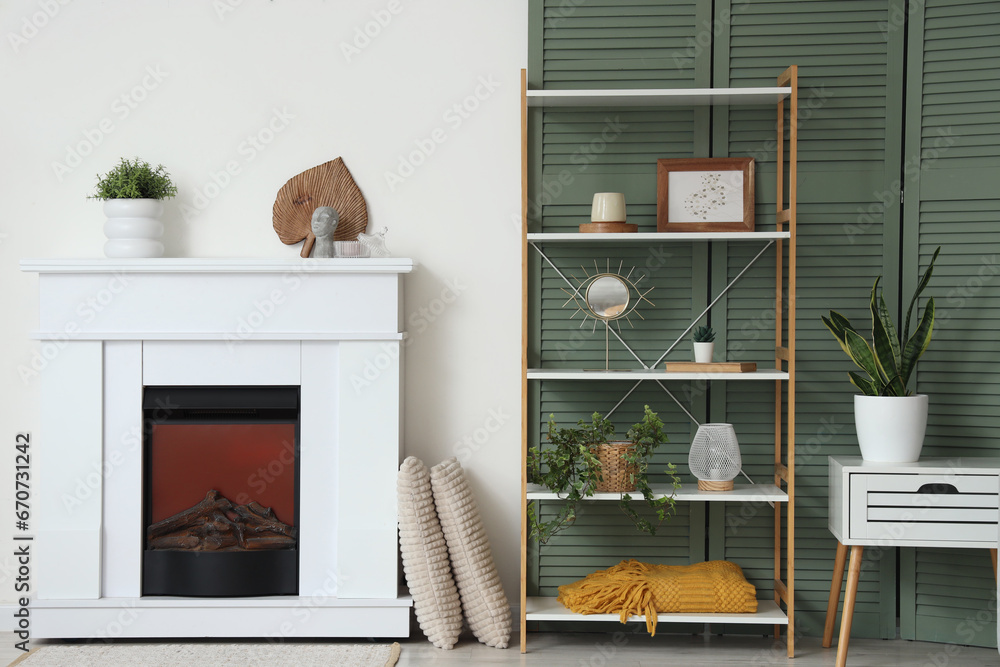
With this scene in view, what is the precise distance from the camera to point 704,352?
252 centimetres

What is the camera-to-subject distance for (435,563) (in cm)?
Answer: 254

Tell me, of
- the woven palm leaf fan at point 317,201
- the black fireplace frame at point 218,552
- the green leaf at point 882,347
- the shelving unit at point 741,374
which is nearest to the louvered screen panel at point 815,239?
the shelving unit at point 741,374

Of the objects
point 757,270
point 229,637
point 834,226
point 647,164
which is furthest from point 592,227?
point 229,637

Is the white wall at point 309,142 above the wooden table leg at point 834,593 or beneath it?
above

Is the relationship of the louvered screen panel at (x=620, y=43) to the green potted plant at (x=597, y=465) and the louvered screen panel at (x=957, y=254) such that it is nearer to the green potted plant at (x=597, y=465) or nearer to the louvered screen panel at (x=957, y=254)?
the louvered screen panel at (x=957, y=254)

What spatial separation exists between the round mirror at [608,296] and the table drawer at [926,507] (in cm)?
92

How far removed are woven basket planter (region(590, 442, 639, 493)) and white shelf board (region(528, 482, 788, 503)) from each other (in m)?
0.04

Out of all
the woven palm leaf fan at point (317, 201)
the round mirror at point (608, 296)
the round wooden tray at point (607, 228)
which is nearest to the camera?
the round wooden tray at point (607, 228)

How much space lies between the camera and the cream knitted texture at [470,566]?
2562 millimetres

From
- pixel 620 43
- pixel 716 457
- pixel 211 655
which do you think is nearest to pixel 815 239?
pixel 716 457

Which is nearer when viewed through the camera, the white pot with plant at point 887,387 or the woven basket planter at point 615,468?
the white pot with plant at point 887,387

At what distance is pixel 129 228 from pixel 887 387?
262cm

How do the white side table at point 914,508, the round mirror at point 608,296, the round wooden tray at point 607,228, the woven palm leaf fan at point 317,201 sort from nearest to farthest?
the white side table at point 914,508, the round wooden tray at point 607,228, the round mirror at point 608,296, the woven palm leaf fan at point 317,201

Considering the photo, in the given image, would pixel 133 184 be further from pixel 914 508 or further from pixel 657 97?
pixel 914 508
